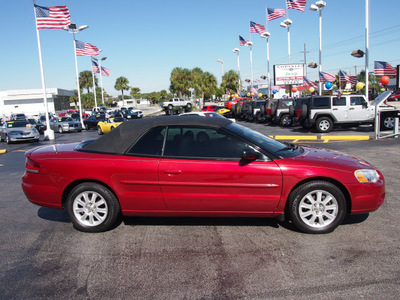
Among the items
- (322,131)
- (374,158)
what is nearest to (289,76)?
(322,131)

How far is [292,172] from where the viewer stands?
164 inches

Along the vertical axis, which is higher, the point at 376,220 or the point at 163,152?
the point at 163,152

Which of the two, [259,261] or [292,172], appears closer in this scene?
[259,261]

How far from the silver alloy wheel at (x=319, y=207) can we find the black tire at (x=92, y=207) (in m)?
2.39

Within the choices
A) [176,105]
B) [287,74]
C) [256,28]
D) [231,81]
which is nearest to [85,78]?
[231,81]

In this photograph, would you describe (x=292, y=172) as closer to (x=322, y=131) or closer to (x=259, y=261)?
(x=259, y=261)

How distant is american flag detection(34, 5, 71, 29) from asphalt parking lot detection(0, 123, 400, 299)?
17.0 m

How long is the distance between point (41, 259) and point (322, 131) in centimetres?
1603

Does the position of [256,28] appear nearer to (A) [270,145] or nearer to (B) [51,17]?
(B) [51,17]

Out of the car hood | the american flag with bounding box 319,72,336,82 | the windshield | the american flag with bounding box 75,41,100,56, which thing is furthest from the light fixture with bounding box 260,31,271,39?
the car hood

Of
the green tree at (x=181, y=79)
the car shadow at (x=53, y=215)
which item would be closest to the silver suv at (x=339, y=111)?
the car shadow at (x=53, y=215)

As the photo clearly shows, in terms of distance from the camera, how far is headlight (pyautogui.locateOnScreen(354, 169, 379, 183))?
4226mm

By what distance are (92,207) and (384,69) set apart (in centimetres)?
1834

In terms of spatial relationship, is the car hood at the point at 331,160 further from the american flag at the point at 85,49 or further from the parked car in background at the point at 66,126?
the parked car in background at the point at 66,126
